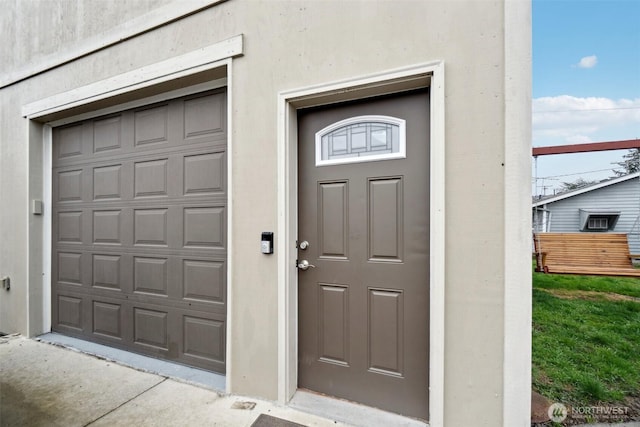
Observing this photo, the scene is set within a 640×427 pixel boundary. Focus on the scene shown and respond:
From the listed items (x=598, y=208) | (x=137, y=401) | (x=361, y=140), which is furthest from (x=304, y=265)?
(x=598, y=208)

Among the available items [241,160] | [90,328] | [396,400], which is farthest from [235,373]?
[90,328]

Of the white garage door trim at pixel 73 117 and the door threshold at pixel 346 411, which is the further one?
the white garage door trim at pixel 73 117

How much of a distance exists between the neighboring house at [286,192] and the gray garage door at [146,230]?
0.02m

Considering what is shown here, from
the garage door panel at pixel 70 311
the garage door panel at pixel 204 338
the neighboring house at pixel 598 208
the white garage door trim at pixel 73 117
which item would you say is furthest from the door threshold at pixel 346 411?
the neighboring house at pixel 598 208

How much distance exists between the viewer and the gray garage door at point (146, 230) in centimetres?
237

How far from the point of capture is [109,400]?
1987mm

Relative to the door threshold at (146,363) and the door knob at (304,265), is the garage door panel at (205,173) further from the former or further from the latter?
the door threshold at (146,363)

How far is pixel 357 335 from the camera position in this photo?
190cm

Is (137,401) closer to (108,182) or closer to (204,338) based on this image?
(204,338)

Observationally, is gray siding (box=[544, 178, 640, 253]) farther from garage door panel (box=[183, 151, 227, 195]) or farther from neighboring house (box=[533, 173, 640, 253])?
garage door panel (box=[183, 151, 227, 195])

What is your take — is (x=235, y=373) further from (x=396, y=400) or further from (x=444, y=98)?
(x=444, y=98)

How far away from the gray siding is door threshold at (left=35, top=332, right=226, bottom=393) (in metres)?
Answer: 12.3

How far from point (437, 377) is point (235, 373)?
1.39 m

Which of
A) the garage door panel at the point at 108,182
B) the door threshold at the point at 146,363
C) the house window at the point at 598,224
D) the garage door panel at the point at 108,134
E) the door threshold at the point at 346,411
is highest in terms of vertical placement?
the garage door panel at the point at 108,134
